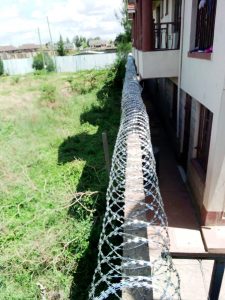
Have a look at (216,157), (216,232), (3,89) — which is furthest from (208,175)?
(3,89)

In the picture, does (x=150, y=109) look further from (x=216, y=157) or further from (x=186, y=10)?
(x=216, y=157)

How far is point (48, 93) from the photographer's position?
1925 cm

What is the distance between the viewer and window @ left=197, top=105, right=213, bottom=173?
6.19m

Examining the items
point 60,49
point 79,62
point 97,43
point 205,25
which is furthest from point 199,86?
point 97,43

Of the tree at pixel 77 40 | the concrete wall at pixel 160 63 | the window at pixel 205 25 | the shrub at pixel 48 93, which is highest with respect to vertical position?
the window at pixel 205 25

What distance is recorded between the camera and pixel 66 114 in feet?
53.8

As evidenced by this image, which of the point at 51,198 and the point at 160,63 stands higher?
the point at 160,63

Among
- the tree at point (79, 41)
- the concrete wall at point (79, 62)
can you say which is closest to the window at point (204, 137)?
the concrete wall at point (79, 62)

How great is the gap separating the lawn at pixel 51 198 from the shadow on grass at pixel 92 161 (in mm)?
17

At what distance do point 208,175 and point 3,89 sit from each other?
19900 mm

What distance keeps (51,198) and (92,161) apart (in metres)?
2.32

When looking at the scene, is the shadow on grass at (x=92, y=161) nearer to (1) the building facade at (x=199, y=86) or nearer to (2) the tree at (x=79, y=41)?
(1) the building facade at (x=199, y=86)

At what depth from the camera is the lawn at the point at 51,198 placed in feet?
15.6

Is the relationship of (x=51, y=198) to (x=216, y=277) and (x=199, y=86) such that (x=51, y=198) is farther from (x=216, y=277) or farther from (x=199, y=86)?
(x=216, y=277)
